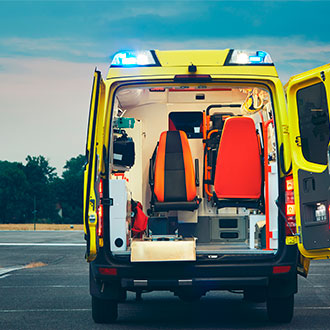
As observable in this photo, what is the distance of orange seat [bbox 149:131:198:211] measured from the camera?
902 cm

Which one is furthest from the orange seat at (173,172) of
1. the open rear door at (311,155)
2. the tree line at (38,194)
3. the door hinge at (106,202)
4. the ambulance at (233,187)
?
the tree line at (38,194)

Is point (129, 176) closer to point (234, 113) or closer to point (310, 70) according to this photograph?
point (234, 113)

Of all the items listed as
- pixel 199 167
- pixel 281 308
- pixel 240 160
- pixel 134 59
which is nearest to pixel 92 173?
pixel 134 59

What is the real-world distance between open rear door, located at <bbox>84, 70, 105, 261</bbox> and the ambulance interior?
349mm

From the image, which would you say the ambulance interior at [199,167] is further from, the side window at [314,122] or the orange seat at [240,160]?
the side window at [314,122]

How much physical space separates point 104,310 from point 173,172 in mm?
1791

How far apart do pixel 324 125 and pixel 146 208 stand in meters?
3.45

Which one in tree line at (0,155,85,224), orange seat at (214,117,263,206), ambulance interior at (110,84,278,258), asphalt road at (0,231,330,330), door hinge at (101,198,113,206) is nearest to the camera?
door hinge at (101,198,113,206)

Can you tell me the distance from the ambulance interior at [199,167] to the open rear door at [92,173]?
349 mm

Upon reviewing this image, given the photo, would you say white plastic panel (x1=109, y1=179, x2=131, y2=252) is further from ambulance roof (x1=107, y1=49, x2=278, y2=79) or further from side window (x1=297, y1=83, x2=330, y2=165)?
side window (x1=297, y1=83, x2=330, y2=165)

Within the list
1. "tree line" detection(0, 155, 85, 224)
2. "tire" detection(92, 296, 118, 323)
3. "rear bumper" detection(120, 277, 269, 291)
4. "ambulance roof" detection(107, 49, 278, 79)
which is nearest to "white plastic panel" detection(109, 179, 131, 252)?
"rear bumper" detection(120, 277, 269, 291)

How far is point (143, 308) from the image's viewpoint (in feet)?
33.0

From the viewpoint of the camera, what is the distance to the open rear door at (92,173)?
23.4 ft

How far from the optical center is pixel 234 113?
10680mm
